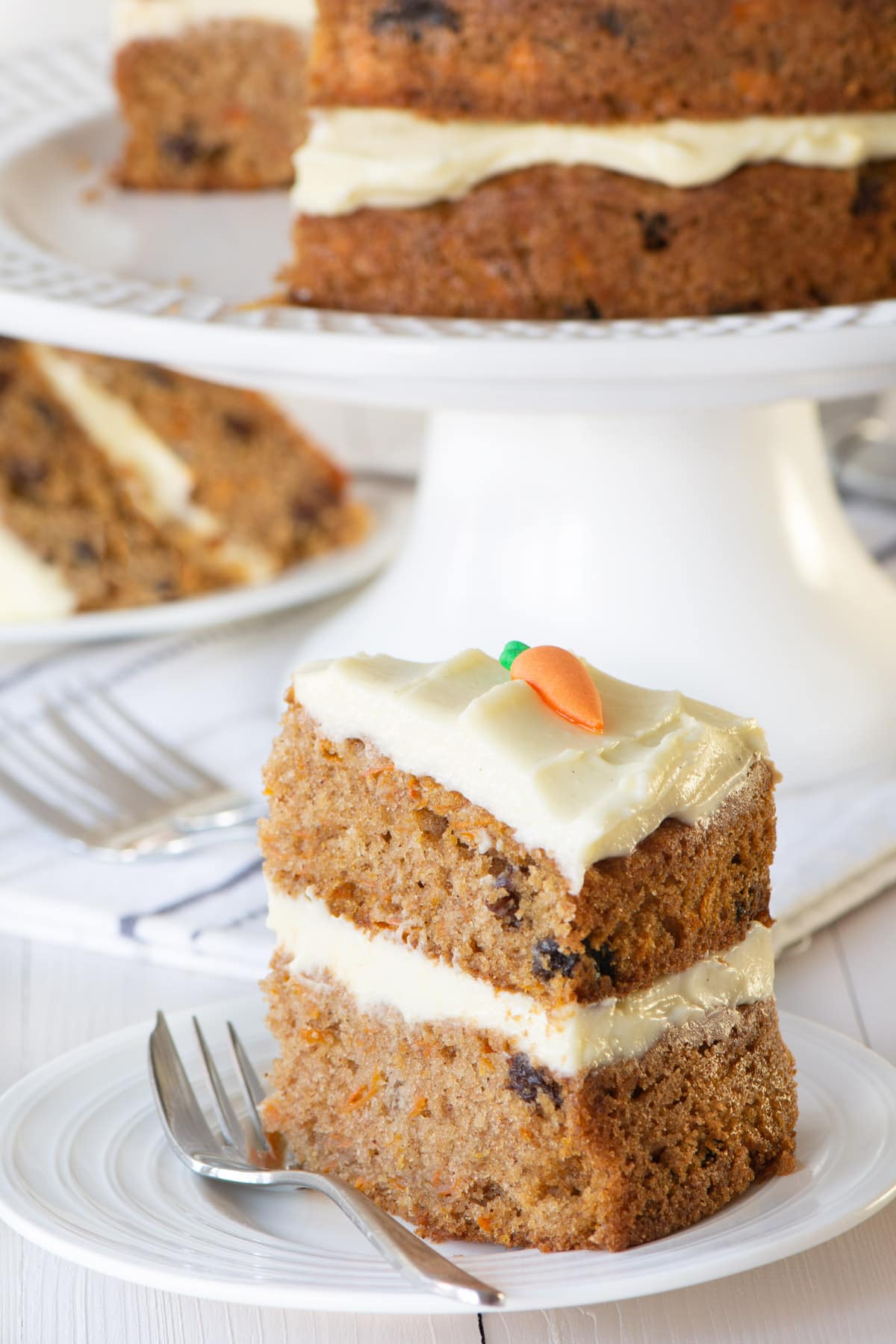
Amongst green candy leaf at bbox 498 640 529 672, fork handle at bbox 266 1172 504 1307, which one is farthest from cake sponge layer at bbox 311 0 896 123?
fork handle at bbox 266 1172 504 1307

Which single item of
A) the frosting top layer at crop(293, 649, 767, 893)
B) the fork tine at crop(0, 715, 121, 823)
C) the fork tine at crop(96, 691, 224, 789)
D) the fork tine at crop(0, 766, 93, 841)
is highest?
the frosting top layer at crop(293, 649, 767, 893)

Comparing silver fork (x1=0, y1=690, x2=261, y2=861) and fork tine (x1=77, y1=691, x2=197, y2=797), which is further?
fork tine (x1=77, y1=691, x2=197, y2=797)

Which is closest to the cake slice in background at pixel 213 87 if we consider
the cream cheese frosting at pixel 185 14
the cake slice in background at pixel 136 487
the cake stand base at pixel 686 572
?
the cream cheese frosting at pixel 185 14

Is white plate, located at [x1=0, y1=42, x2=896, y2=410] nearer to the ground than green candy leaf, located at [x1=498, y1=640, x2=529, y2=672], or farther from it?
farther from it

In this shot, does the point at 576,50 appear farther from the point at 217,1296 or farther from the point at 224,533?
the point at 217,1296

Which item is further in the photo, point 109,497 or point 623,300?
point 109,497

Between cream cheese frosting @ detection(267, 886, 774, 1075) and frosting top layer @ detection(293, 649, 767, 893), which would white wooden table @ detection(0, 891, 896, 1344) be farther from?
frosting top layer @ detection(293, 649, 767, 893)

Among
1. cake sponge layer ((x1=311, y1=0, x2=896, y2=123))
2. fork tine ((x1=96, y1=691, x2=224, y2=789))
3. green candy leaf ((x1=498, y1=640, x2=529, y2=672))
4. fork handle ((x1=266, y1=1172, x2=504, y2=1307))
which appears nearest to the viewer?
fork handle ((x1=266, y1=1172, x2=504, y2=1307))

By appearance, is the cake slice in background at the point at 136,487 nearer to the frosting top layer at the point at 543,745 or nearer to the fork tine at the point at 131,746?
the fork tine at the point at 131,746

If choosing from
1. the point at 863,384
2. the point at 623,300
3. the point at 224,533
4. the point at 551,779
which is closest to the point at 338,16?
the point at 623,300
